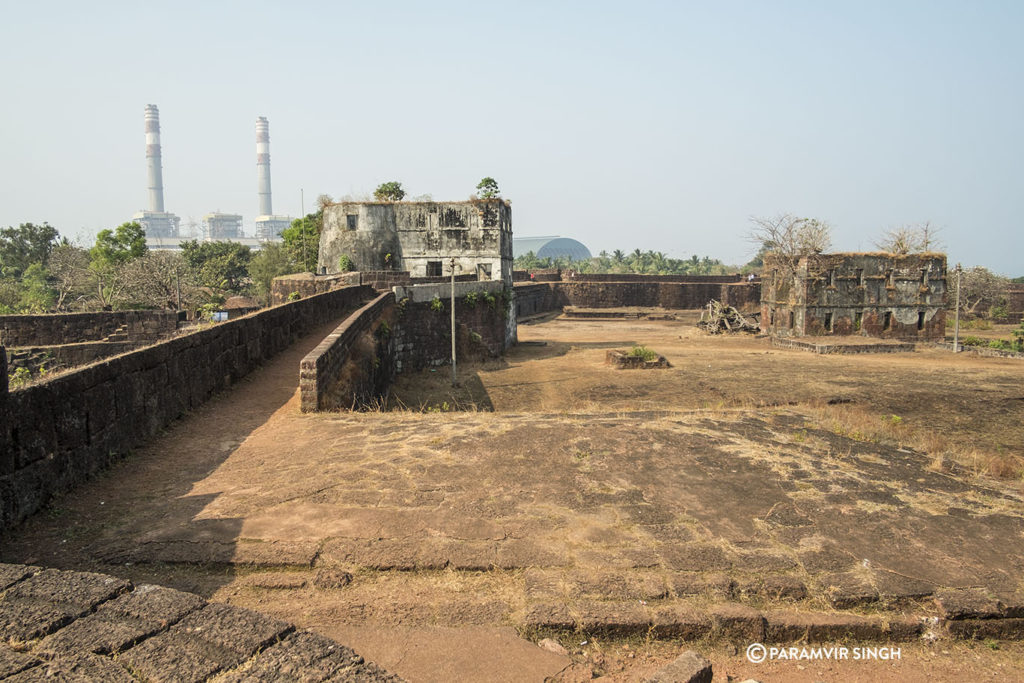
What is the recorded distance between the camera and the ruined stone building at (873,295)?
27.4 m

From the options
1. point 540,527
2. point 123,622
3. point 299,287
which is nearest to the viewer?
point 123,622

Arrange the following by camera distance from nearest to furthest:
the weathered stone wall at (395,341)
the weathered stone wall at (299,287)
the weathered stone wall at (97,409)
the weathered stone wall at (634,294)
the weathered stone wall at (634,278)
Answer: the weathered stone wall at (97,409), the weathered stone wall at (395,341), the weathered stone wall at (299,287), the weathered stone wall at (634,294), the weathered stone wall at (634,278)


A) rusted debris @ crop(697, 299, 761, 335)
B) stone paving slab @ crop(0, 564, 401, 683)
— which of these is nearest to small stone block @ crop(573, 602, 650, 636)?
stone paving slab @ crop(0, 564, 401, 683)

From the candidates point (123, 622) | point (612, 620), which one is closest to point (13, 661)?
point (123, 622)

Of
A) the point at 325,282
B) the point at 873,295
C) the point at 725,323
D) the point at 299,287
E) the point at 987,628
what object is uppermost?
the point at 325,282

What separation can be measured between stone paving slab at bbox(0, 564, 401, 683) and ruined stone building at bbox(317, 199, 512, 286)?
1049 inches

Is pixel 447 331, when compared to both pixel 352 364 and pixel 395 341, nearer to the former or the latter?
pixel 395 341

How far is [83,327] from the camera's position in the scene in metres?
14.5

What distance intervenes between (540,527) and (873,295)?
91.8 ft

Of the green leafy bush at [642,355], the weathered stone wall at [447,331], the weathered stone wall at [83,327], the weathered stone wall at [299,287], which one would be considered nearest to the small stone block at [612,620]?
the weathered stone wall at [83,327]

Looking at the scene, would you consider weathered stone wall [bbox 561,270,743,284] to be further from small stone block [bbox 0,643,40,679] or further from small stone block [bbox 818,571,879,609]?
small stone block [bbox 0,643,40,679]

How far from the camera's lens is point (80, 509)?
14.3ft

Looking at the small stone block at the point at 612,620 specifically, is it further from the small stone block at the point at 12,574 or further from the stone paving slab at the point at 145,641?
the small stone block at the point at 12,574

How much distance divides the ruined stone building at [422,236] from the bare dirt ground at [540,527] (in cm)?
2202
